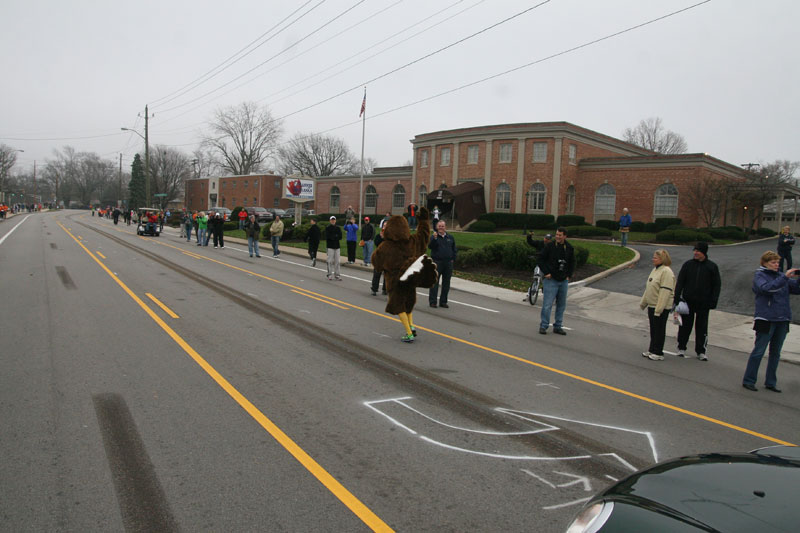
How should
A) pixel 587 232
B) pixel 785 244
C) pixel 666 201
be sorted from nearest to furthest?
1. pixel 785 244
2. pixel 587 232
3. pixel 666 201

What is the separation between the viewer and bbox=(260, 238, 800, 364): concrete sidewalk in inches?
392

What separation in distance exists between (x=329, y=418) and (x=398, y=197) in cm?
5038

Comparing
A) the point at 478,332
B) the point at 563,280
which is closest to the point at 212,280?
the point at 478,332

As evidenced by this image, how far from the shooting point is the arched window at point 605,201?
42594 millimetres

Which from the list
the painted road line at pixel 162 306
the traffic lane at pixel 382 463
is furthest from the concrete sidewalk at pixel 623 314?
the painted road line at pixel 162 306

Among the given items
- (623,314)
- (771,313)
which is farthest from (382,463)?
(623,314)

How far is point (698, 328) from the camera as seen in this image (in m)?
8.59

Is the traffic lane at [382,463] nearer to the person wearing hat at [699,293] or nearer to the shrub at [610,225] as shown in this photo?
the person wearing hat at [699,293]

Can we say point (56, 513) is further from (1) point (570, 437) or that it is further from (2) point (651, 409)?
(2) point (651, 409)

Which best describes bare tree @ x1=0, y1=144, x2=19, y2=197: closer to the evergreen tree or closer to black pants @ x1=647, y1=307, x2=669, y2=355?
the evergreen tree

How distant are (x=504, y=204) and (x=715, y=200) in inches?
608

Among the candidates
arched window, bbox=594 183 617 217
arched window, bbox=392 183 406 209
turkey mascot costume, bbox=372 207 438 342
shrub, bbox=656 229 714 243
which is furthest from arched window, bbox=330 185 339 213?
turkey mascot costume, bbox=372 207 438 342

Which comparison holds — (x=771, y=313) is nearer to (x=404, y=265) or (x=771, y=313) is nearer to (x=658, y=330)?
(x=658, y=330)

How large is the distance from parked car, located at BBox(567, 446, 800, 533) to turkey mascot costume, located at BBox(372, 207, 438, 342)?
5774 millimetres
